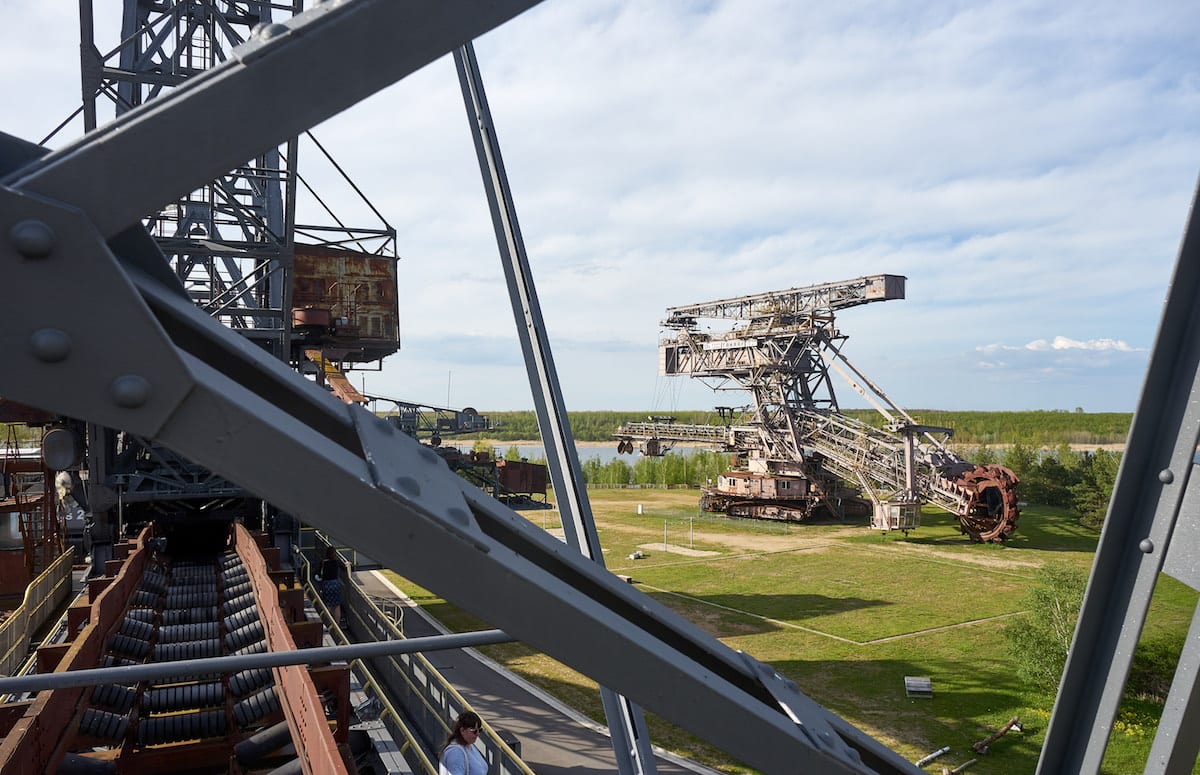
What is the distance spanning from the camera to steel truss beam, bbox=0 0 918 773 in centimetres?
139

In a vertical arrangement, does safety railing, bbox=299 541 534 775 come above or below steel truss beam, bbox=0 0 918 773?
below

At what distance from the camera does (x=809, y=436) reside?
126 feet

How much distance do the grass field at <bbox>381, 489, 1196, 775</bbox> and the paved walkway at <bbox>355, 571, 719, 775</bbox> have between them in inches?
18.3

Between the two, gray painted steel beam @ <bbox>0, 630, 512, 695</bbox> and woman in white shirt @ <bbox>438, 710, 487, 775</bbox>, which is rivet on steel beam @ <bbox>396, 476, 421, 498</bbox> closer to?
gray painted steel beam @ <bbox>0, 630, 512, 695</bbox>

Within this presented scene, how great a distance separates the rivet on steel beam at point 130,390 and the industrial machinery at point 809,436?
34100mm

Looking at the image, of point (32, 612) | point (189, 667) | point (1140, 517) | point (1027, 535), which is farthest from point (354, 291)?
point (1027, 535)

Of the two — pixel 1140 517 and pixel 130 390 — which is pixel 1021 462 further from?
pixel 130 390

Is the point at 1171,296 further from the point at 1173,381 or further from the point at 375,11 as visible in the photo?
the point at 375,11

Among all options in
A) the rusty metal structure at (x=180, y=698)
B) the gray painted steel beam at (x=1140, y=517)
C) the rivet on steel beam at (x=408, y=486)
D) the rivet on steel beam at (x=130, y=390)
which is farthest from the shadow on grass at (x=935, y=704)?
the rivet on steel beam at (x=130, y=390)

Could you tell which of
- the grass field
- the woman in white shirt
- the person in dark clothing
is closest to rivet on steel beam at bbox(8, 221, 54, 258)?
the woman in white shirt

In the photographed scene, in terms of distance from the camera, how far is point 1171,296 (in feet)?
6.81

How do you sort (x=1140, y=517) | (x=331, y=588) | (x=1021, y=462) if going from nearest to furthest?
1. (x=1140, y=517)
2. (x=331, y=588)
3. (x=1021, y=462)

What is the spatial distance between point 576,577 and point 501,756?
6.11m

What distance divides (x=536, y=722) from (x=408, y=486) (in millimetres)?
12167
